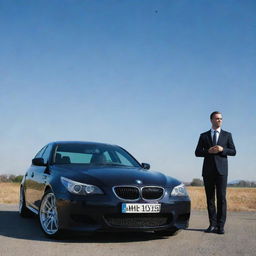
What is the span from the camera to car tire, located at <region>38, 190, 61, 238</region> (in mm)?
6031

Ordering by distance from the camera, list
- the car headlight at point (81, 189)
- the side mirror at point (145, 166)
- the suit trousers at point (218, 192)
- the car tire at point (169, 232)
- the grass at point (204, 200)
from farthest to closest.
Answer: the grass at point (204, 200) < the side mirror at point (145, 166) < the suit trousers at point (218, 192) < the car tire at point (169, 232) < the car headlight at point (81, 189)

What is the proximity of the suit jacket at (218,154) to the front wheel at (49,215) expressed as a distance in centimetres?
243

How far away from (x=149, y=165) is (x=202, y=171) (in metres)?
1.00

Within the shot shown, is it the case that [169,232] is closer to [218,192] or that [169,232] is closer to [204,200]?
[218,192]

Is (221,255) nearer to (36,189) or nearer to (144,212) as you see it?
(144,212)

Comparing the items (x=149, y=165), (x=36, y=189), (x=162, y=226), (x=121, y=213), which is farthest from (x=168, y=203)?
(x=36, y=189)

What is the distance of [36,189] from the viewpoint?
7.54 meters

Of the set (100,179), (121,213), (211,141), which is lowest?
(121,213)

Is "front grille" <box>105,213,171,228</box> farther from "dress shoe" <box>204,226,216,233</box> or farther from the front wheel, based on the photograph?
"dress shoe" <box>204,226,216,233</box>

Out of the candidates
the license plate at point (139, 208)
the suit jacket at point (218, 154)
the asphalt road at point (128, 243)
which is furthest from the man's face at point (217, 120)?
the license plate at point (139, 208)

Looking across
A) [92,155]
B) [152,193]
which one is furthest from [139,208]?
[92,155]

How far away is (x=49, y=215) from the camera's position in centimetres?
638

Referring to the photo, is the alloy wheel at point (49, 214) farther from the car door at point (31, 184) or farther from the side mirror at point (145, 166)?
the side mirror at point (145, 166)

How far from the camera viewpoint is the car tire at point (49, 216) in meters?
6.03
